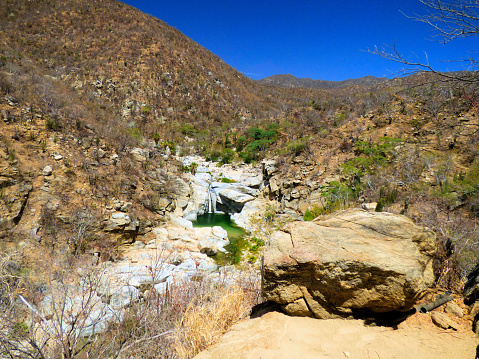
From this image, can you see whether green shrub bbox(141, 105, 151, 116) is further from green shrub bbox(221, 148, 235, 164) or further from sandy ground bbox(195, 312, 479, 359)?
sandy ground bbox(195, 312, 479, 359)

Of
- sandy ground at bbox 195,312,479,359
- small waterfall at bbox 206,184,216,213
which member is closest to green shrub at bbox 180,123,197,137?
Answer: small waterfall at bbox 206,184,216,213

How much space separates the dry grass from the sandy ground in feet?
0.81

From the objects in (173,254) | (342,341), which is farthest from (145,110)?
(342,341)

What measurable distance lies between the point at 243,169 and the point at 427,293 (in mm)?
12573

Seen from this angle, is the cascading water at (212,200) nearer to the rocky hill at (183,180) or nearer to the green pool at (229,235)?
the rocky hill at (183,180)

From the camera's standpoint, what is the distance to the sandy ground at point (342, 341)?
5.88ft

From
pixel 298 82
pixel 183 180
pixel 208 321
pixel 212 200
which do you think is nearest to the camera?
pixel 208 321

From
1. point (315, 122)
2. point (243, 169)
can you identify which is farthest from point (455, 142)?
point (243, 169)

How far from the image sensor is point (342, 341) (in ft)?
6.72

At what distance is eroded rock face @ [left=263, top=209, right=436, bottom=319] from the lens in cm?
213

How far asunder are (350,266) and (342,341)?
2.18 ft

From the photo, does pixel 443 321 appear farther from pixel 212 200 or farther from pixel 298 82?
pixel 298 82

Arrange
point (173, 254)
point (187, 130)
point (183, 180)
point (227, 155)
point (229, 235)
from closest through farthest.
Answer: point (173, 254), point (229, 235), point (183, 180), point (227, 155), point (187, 130)

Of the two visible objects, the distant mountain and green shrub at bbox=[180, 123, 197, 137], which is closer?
green shrub at bbox=[180, 123, 197, 137]
